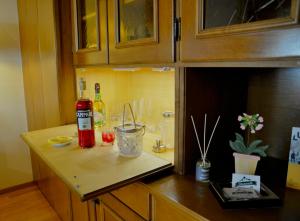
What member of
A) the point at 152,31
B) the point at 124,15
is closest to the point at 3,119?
the point at 124,15

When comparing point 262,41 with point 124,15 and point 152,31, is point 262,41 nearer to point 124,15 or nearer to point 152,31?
point 152,31

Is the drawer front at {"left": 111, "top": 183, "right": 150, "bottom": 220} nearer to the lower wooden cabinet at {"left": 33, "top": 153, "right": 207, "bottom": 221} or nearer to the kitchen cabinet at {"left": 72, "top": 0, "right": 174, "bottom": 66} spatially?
the lower wooden cabinet at {"left": 33, "top": 153, "right": 207, "bottom": 221}

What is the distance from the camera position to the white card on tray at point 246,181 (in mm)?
826

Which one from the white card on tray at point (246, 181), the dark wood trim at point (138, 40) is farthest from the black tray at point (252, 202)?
Answer: the dark wood trim at point (138, 40)

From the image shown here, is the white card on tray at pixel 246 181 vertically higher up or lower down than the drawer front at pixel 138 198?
higher up

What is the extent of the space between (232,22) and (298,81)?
467mm

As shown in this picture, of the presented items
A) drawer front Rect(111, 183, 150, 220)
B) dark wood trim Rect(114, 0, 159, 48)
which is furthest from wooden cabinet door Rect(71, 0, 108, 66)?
drawer front Rect(111, 183, 150, 220)

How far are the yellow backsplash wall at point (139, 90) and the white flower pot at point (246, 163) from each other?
58cm

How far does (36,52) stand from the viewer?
2012 mm

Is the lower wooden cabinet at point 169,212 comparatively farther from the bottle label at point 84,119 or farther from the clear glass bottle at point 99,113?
the clear glass bottle at point 99,113

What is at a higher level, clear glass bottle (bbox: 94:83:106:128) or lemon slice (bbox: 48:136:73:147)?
clear glass bottle (bbox: 94:83:106:128)

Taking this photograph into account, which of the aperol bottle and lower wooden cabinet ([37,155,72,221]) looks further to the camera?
lower wooden cabinet ([37,155,72,221])

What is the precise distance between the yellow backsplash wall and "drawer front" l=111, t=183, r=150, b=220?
1.67 ft

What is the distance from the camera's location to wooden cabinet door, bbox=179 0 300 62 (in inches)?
24.2
